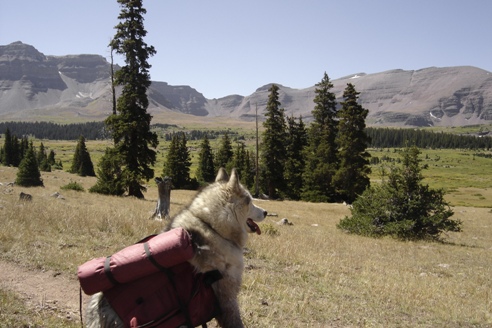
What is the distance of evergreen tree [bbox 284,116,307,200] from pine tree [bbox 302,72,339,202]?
9.15 ft

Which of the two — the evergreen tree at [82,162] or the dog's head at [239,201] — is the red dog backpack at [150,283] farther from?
the evergreen tree at [82,162]

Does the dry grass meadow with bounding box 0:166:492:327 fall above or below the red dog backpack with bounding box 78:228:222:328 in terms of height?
below

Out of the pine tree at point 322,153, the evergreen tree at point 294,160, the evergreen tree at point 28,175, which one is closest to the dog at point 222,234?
the evergreen tree at point 28,175

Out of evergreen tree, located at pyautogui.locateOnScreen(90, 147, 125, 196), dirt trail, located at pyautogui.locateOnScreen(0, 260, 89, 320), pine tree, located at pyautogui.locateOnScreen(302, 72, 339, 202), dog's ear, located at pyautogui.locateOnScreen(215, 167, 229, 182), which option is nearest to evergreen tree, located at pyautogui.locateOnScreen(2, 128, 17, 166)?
evergreen tree, located at pyautogui.locateOnScreen(90, 147, 125, 196)

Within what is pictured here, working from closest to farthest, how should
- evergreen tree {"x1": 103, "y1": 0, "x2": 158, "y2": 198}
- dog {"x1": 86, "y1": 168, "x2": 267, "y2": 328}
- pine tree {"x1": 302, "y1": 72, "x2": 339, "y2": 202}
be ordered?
dog {"x1": 86, "y1": 168, "x2": 267, "y2": 328} → evergreen tree {"x1": 103, "y1": 0, "x2": 158, "y2": 198} → pine tree {"x1": 302, "y1": 72, "x2": 339, "y2": 202}

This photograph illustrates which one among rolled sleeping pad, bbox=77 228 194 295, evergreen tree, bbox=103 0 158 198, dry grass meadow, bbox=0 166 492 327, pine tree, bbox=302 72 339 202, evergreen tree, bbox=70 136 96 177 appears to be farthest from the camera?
evergreen tree, bbox=70 136 96 177

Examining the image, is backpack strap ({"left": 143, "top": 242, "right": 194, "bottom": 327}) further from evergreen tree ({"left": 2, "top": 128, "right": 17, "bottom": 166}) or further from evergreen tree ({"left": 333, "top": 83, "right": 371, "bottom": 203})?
evergreen tree ({"left": 2, "top": 128, "right": 17, "bottom": 166})

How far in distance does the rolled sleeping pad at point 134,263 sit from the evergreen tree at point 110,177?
26985 millimetres

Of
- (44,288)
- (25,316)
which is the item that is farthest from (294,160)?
(25,316)

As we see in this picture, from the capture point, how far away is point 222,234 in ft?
13.7

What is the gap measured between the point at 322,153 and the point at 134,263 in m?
42.9

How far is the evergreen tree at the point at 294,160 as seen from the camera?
1982 inches

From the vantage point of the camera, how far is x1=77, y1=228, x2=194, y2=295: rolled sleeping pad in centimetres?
340

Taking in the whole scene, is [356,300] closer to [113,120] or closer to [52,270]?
[52,270]
